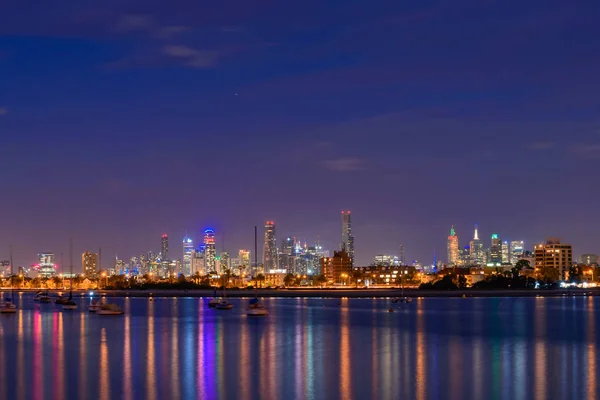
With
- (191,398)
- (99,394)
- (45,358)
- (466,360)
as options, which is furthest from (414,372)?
(45,358)

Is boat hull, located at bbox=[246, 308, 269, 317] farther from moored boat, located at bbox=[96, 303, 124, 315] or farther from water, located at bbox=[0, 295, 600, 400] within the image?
moored boat, located at bbox=[96, 303, 124, 315]

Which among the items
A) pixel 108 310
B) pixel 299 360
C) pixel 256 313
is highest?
pixel 299 360

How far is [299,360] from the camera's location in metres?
51.2

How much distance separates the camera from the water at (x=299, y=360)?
38.8 metres

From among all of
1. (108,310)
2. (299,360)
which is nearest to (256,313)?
(108,310)

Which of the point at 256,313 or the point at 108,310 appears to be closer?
the point at 256,313

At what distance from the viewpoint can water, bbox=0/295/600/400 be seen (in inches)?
1528

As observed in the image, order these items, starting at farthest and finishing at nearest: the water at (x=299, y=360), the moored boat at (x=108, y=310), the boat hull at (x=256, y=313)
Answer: the moored boat at (x=108, y=310) → the boat hull at (x=256, y=313) → the water at (x=299, y=360)

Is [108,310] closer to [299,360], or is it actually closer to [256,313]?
[256,313]

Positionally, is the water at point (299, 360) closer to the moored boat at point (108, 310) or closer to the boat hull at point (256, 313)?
the boat hull at point (256, 313)

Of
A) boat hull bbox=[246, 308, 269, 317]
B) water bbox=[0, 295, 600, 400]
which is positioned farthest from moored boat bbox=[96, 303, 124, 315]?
water bbox=[0, 295, 600, 400]

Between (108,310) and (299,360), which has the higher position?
(299,360)

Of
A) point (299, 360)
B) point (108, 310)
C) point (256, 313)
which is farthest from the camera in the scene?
point (108, 310)

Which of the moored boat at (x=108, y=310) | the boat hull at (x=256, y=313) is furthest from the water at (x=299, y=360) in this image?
the moored boat at (x=108, y=310)
